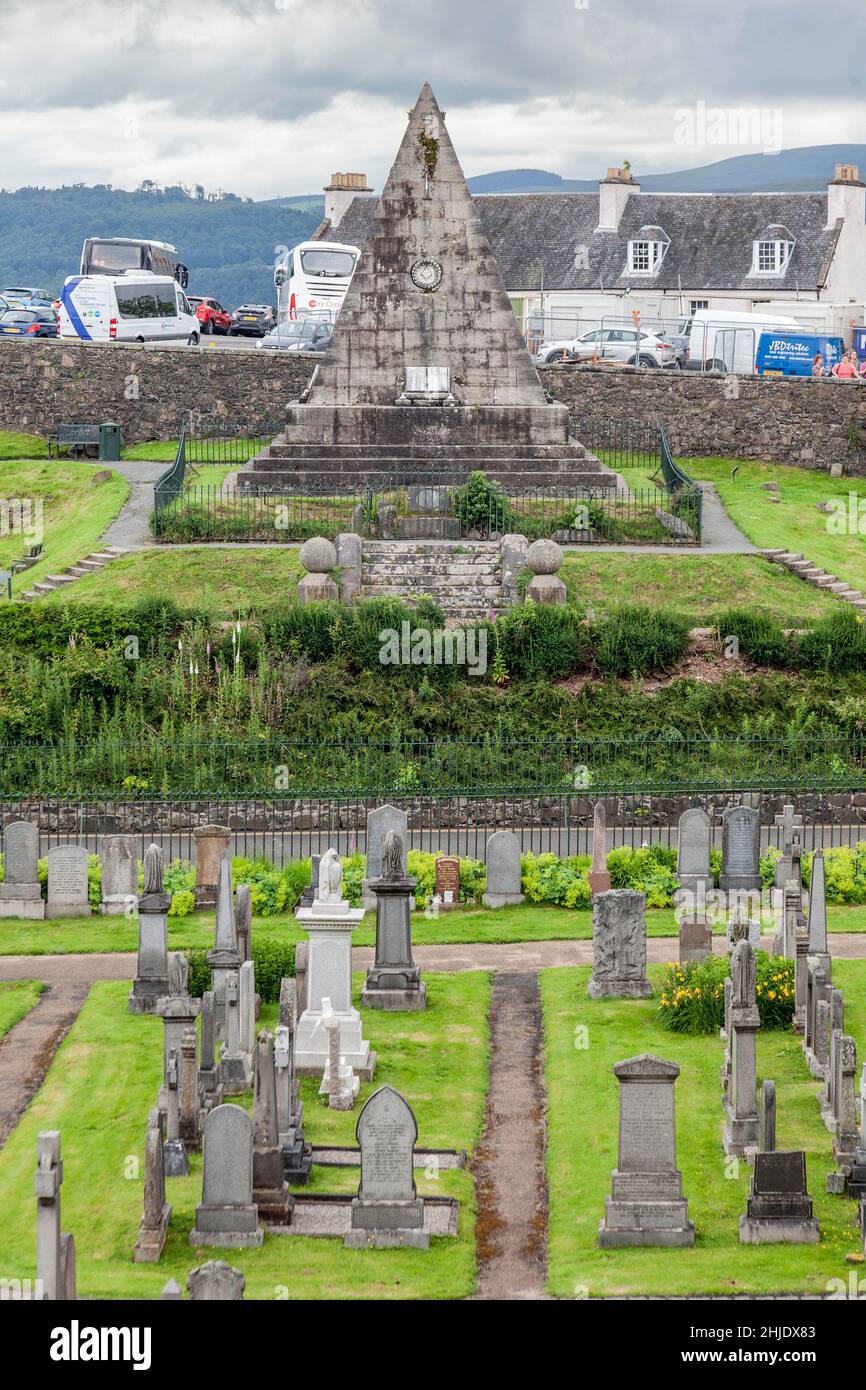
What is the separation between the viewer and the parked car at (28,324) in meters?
58.5

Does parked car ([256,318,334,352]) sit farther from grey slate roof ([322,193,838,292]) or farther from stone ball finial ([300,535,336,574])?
stone ball finial ([300,535,336,574])

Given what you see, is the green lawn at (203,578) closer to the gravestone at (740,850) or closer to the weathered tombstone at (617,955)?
the gravestone at (740,850)

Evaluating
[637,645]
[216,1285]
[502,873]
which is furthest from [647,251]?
[216,1285]

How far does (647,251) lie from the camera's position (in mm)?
66062

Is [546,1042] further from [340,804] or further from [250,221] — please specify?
[250,221]

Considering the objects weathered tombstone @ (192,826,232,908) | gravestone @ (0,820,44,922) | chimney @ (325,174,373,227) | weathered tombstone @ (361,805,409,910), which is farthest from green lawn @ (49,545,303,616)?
chimney @ (325,174,373,227)

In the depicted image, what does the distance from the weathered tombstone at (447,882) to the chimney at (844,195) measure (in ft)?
146

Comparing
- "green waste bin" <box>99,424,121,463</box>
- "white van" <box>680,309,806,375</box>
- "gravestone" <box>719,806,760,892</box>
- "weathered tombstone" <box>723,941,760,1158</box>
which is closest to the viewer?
"weathered tombstone" <box>723,941,760,1158</box>

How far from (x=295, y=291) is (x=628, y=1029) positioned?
42.7 m

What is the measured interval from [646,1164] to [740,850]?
1059 cm

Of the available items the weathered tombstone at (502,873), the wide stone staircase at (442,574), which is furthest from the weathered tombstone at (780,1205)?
the wide stone staircase at (442,574)

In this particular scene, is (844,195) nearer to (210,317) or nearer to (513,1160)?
(210,317)

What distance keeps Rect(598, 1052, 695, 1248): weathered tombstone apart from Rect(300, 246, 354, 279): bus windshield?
46866 millimetres

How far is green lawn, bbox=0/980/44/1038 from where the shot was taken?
2128cm
